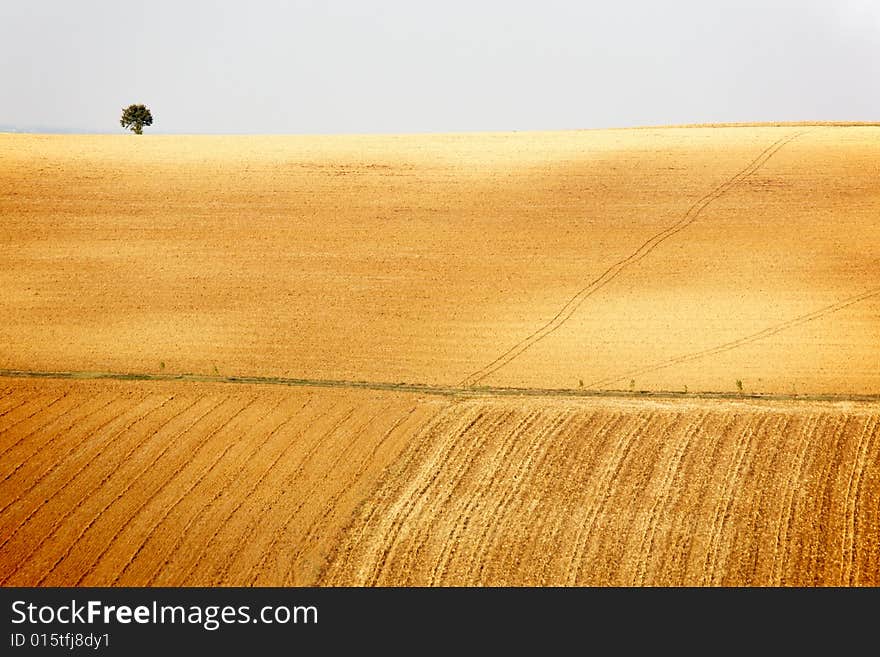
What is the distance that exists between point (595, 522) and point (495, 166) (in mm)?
26537

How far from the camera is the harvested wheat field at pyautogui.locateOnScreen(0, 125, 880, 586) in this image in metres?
14.5

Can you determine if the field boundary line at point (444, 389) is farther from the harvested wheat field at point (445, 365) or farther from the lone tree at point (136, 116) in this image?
the lone tree at point (136, 116)

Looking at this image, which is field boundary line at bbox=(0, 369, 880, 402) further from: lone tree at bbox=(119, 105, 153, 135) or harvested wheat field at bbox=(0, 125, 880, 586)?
lone tree at bbox=(119, 105, 153, 135)

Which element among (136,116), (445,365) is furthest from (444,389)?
(136,116)

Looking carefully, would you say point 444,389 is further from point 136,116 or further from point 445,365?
point 136,116

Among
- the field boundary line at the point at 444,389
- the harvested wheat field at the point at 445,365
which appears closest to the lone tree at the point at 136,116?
the harvested wheat field at the point at 445,365

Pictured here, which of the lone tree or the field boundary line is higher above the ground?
the lone tree

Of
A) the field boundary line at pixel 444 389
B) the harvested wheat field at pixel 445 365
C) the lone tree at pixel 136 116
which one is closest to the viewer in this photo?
the harvested wheat field at pixel 445 365

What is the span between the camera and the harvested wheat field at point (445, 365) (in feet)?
47.7

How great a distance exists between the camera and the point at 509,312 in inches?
1024

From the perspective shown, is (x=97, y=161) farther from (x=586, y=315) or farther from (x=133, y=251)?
(x=586, y=315)

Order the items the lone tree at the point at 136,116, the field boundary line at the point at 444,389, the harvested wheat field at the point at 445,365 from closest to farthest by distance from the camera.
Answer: the harvested wheat field at the point at 445,365, the field boundary line at the point at 444,389, the lone tree at the point at 136,116

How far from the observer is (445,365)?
→ 22453mm

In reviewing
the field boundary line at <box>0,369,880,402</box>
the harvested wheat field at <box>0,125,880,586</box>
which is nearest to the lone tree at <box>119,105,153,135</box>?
the harvested wheat field at <box>0,125,880,586</box>
